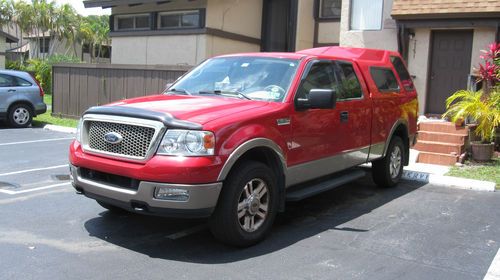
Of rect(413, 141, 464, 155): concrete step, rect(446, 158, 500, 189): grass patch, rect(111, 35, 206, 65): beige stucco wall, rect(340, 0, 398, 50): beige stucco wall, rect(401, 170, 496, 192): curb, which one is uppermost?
rect(340, 0, 398, 50): beige stucco wall

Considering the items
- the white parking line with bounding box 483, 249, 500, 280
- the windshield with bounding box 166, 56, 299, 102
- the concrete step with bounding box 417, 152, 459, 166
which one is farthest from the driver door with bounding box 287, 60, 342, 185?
the concrete step with bounding box 417, 152, 459, 166

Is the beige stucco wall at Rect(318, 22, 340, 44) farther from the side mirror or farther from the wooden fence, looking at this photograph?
the side mirror

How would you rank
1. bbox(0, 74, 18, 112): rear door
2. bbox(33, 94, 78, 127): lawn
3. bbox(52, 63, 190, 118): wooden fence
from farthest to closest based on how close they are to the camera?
bbox(33, 94, 78, 127): lawn, bbox(0, 74, 18, 112): rear door, bbox(52, 63, 190, 118): wooden fence

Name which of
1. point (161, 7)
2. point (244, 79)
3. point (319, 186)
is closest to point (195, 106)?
point (244, 79)

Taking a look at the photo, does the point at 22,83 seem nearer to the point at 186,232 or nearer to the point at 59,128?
the point at 59,128

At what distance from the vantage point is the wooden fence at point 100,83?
14242mm

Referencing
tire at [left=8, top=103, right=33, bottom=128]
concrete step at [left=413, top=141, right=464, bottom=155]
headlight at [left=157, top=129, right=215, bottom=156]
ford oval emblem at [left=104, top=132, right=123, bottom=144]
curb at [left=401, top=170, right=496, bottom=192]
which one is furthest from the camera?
tire at [left=8, top=103, right=33, bottom=128]

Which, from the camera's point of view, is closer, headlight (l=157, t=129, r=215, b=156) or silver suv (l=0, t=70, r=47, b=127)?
headlight (l=157, t=129, r=215, b=156)

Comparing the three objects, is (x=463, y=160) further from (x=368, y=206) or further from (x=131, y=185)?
(x=131, y=185)

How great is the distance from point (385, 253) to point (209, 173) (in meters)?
1.87

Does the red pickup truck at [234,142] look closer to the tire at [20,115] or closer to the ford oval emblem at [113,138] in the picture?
the ford oval emblem at [113,138]

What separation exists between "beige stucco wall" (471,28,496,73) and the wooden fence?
7131 mm

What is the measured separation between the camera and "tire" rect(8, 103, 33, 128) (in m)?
14.7

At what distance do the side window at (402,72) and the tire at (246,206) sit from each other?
4008 mm
